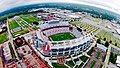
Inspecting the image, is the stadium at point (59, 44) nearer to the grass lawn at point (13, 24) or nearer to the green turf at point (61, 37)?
the green turf at point (61, 37)

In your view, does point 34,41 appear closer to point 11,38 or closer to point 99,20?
point 11,38

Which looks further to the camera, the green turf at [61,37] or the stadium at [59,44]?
the green turf at [61,37]

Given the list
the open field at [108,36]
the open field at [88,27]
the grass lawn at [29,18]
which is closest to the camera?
the open field at [108,36]

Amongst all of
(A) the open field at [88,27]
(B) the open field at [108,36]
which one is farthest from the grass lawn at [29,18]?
(B) the open field at [108,36]

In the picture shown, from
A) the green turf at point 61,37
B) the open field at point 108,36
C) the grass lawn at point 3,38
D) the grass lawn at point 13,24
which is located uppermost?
the grass lawn at point 13,24

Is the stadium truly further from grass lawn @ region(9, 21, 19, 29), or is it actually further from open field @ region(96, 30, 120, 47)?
grass lawn @ region(9, 21, 19, 29)

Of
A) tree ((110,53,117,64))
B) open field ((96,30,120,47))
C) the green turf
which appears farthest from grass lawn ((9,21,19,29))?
tree ((110,53,117,64))

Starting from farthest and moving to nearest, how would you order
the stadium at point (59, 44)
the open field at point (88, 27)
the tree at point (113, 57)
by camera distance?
the open field at point (88, 27) < the stadium at point (59, 44) < the tree at point (113, 57)

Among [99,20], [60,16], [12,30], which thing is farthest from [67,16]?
[12,30]

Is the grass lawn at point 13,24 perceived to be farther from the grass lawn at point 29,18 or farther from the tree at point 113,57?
the tree at point 113,57

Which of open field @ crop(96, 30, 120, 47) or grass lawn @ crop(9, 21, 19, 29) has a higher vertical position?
grass lawn @ crop(9, 21, 19, 29)

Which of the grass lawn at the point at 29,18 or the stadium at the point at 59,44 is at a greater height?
the grass lawn at the point at 29,18
